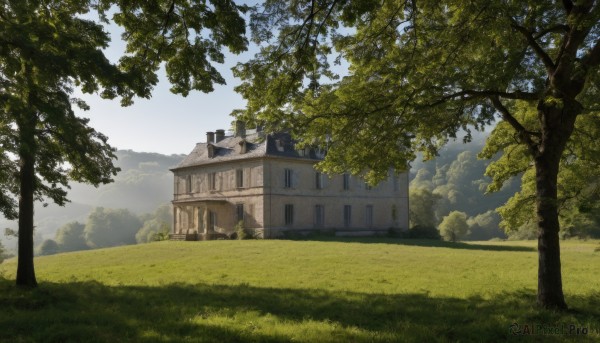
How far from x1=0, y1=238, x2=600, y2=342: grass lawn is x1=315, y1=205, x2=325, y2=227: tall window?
2603cm

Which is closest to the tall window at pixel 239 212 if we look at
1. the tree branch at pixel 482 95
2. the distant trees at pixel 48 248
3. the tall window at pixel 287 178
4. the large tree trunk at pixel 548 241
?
the tall window at pixel 287 178

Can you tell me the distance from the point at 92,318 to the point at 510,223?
10.2 metres

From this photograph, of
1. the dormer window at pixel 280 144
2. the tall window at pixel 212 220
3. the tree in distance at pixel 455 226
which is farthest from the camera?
the tree in distance at pixel 455 226

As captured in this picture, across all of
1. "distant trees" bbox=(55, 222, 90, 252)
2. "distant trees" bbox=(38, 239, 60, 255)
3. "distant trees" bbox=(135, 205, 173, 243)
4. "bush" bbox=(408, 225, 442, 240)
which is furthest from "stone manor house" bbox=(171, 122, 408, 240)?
"distant trees" bbox=(55, 222, 90, 252)

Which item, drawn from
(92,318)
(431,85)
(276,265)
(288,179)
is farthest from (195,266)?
(288,179)

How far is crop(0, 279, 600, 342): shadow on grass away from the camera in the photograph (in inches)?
312

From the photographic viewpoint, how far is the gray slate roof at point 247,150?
1654 inches

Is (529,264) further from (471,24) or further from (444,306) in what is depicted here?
(471,24)

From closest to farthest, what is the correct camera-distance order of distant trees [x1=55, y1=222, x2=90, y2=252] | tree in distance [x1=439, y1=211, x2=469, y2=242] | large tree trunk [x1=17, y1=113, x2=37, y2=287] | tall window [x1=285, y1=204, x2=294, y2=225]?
large tree trunk [x1=17, y1=113, x2=37, y2=287]
tall window [x1=285, y1=204, x2=294, y2=225]
tree in distance [x1=439, y1=211, x2=469, y2=242]
distant trees [x1=55, y1=222, x2=90, y2=252]

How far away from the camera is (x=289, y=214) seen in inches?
1678

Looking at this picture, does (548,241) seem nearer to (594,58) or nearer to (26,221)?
(594,58)

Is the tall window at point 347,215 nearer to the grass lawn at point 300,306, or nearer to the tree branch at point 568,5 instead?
the grass lawn at point 300,306

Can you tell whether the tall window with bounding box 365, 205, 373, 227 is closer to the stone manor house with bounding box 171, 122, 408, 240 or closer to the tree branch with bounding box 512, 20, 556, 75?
the stone manor house with bounding box 171, 122, 408, 240

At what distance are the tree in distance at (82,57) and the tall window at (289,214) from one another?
29.1 metres
